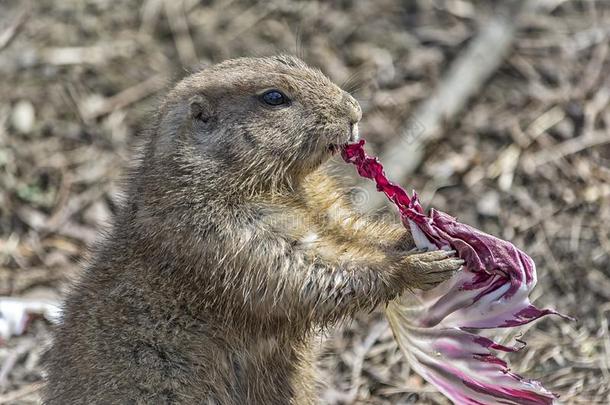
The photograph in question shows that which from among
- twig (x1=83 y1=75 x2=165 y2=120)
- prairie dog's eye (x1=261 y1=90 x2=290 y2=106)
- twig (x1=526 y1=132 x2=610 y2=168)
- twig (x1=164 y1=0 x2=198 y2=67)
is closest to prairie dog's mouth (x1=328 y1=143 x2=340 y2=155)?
prairie dog's eye (x1=261 y1=90 x2=290 y2=106)

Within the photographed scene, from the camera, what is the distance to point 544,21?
8656 mm

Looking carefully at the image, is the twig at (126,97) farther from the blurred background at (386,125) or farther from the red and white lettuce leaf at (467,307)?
the red and white lettuce leaf at (467,307)

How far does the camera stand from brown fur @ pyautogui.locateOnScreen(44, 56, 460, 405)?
457 centimetres

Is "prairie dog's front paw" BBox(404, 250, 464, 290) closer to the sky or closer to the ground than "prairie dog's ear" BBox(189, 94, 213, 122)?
closer to the ground

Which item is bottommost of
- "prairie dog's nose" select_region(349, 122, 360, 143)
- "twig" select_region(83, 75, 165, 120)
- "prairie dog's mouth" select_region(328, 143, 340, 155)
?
"twig" select_region(83, 75, 165, 120)

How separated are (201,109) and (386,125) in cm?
334

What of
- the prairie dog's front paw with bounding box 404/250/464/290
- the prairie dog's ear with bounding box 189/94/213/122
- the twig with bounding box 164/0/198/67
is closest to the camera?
the prairie dog's front paw with bounding box 404/250/464/290

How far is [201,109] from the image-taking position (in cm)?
487

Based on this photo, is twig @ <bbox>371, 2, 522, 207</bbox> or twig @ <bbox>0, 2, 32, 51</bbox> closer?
twig @ <bbox>371, 2, 522, 207</bbox>

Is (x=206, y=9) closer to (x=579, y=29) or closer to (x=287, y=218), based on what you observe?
(x=579, y=29)

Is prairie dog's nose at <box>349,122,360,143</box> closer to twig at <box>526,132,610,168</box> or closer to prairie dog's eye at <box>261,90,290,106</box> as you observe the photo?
prairie dog's eye at <box>261,90,290,106</box>

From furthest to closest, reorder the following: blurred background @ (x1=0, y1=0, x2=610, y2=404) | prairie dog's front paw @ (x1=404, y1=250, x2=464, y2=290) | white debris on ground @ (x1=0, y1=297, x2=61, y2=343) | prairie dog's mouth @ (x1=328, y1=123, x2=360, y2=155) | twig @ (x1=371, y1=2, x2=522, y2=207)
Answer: twig @ (x1=371, y1=2, x2=522, y2=207)
white debris on ground @ (x1=0, y1=297, x2=61, y2=343)
blurred background @ (x1=0, y1=0, x2=610, y2=404)
prairie dog's mouth @ (x1=328, y1=123, x2=360, y2=155)
prairie dog's front paw @ (x1=404, y1=250, x2=464, y2=290)

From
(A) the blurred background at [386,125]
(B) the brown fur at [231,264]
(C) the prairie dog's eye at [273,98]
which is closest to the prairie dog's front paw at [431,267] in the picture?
(B) the brown fur at [231,264]

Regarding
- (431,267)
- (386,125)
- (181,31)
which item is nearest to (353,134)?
(431,267)
